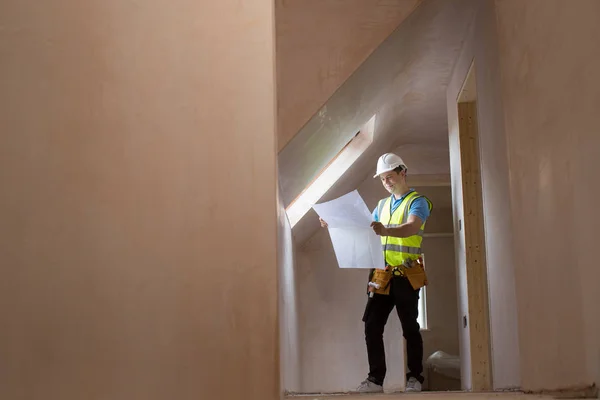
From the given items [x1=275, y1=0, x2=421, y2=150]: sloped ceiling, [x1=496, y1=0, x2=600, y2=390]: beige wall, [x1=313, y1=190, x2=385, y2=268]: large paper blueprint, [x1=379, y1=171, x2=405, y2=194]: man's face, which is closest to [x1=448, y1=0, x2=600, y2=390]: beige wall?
[x1=496, y1=0, x2=600, y2=390]: beige wall

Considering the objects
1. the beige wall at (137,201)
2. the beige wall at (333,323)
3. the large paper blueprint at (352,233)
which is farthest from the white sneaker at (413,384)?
the beige wall at (333,323)

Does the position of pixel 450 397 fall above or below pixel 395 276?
below

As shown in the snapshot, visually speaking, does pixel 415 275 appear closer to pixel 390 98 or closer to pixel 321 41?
pixel 321 41

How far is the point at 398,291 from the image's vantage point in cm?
346

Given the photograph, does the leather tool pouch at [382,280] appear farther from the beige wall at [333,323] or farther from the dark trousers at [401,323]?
the beige wall at [333,323]

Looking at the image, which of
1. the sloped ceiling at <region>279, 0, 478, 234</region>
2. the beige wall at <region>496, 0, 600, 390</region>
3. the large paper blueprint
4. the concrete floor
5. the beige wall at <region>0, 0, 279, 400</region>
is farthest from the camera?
the sloped ceiling at <region>279, 0, 478, 234</region>

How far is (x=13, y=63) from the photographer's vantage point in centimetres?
157

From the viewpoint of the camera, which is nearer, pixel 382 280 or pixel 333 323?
pixel 382 280

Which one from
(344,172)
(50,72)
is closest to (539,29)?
(50,72)

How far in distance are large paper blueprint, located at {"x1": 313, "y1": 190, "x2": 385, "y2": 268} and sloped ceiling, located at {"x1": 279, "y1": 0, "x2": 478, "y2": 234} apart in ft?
1.09

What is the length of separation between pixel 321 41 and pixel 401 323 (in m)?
1.57

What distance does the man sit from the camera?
11.0 feet

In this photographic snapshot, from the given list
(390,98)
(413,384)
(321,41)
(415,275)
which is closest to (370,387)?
(413,384)

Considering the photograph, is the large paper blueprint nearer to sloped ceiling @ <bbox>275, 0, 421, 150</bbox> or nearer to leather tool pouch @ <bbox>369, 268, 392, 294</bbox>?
leather tool pouch @ <bbox>369, 268, 392, 294</bbox>
